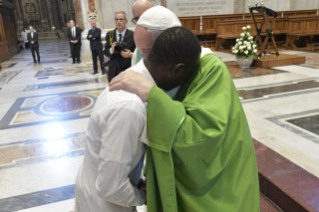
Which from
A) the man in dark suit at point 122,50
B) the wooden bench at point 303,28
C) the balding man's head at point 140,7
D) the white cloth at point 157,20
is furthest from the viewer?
the wooden bench at point 303,28

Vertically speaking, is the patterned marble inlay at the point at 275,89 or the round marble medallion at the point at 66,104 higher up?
the patterned marble inlay at the point at 275,89

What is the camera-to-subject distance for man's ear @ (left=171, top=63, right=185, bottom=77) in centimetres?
98

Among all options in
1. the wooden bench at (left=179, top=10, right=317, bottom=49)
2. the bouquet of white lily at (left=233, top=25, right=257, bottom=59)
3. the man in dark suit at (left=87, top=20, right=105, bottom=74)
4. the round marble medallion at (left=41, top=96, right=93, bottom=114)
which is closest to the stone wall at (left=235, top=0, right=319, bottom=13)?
the wooden bench at (left=179, top=10, right=317, bottom=49)

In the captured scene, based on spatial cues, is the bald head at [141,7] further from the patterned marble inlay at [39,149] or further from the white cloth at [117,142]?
the patterned marble inlay at [39,149]

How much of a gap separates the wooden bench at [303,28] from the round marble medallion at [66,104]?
9.98m

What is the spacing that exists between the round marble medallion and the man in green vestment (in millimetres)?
4317

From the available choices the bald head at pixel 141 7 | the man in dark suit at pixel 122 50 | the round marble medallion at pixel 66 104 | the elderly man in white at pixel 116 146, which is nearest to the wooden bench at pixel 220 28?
the round marble medallion at pixel 66 104

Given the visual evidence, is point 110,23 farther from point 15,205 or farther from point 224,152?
point 224,152

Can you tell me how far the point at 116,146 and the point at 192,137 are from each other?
0.27 m

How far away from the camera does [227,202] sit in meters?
1.09

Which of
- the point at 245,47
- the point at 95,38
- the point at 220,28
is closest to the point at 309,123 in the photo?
the point at 245,47

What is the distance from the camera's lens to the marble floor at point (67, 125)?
106 inches

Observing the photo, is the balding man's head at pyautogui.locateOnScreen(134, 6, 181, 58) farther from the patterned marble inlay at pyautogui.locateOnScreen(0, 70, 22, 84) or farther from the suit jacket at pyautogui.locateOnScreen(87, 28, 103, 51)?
the patterned marble inlay at pyautogui.locateOnScreen(0, 70, 22, 84)

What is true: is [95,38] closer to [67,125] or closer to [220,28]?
[67,125]
